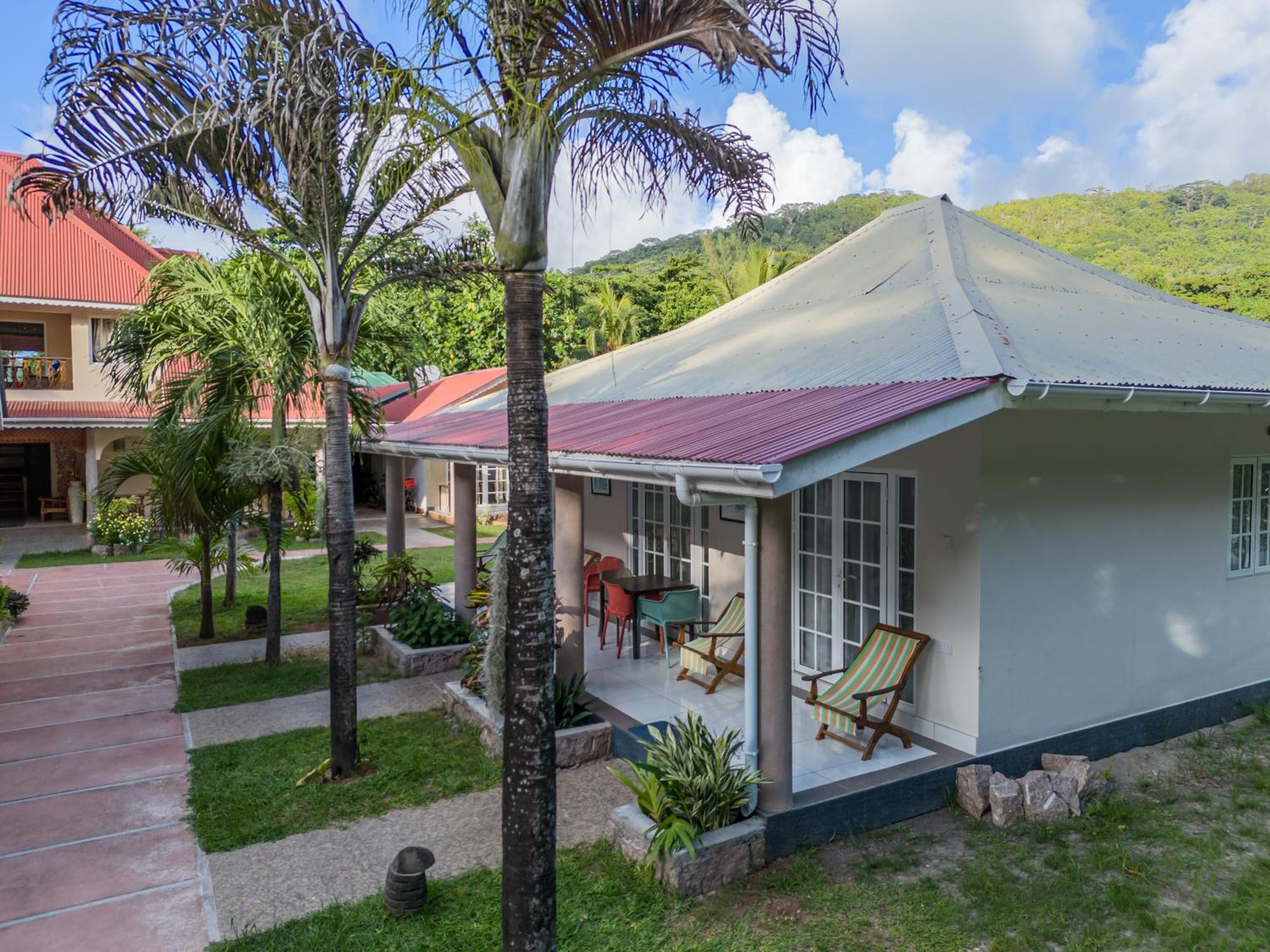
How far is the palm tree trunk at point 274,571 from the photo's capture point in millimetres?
10492

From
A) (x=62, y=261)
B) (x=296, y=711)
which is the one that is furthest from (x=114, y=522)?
(x=296, y=711)

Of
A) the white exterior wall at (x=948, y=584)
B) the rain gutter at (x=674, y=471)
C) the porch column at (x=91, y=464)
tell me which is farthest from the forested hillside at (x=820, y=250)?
the porch column at (x=91, y=464)

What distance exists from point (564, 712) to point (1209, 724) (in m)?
6.17

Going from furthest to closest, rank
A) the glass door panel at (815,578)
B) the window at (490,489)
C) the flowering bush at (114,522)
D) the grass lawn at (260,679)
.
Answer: the window at (490,489) < the flowering bush at (114,522) < the grass lawn at (260,679) < the glass door panel at (815,578)

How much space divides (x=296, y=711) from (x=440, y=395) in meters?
17.2

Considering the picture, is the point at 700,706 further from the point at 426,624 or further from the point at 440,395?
the point at 440,395

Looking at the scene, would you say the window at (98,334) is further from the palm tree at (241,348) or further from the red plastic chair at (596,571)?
the red plastic chair at (596,571)

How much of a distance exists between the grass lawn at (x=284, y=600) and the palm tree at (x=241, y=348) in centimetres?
206

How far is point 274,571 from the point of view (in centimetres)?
1056

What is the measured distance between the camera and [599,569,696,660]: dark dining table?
376 inches

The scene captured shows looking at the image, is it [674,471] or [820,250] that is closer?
[674,471]

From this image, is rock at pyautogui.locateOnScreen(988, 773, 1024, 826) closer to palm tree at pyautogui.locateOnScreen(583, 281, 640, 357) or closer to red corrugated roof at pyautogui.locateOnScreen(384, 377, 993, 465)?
red corrugated roof at pyautogui.locateOnScreen(384, 377, 993, 465)

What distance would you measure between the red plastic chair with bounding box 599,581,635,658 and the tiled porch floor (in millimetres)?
259

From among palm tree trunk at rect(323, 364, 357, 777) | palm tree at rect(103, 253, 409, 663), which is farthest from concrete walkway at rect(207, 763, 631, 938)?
palm tree at rect(103, 253, 409, 663)
